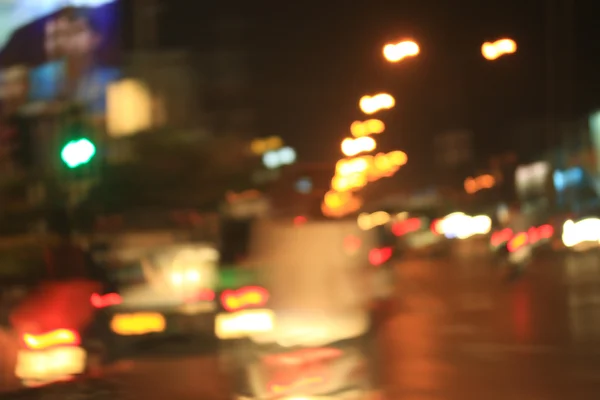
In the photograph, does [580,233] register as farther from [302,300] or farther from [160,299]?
[160,299]

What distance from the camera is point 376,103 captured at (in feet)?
95.7

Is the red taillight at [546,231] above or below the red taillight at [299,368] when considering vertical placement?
above

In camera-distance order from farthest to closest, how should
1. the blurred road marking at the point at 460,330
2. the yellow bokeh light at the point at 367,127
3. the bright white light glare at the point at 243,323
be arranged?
the yellow bokeh light at the point at 367,127
the blurred road marking at the point at 460,330
the bright white light glare at the point at 243,323

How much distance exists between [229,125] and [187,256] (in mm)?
23320

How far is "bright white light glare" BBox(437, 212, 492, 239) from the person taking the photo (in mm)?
40812

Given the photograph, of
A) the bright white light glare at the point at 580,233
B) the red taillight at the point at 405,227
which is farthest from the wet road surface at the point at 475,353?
the red taillight at the point at 405,227

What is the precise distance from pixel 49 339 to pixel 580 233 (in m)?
26.1

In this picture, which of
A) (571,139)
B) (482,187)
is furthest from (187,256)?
(482,187)

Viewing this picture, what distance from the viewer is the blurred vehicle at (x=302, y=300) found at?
451 inches

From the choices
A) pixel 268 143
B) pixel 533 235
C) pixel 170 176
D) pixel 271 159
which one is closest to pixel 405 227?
pixel 268 143

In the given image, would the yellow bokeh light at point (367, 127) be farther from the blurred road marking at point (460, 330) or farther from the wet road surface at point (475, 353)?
the blurred road marking at point (460, 330)

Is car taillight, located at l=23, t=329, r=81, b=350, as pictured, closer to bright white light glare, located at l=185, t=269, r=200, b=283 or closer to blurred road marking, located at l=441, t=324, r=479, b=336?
bright white light glare, located at l=185, t=269, r=200, b=283

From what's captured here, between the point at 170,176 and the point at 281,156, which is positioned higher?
the point at 281,156

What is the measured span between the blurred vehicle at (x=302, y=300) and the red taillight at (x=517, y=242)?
1185 centimetres
